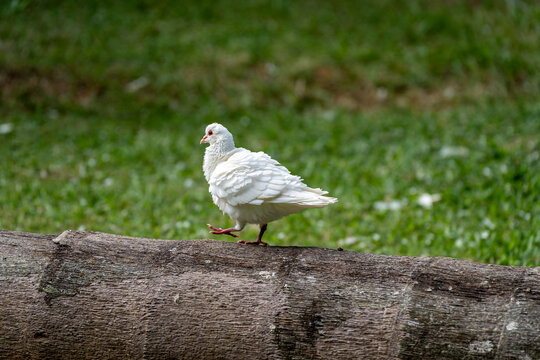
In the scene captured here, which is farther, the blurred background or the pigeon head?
the blurred background

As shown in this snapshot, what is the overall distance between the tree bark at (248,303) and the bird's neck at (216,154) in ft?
1.76

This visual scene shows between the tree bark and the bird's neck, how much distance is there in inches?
21.1

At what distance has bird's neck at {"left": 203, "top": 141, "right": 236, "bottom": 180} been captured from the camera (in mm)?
3311

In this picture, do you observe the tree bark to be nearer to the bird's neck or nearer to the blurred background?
the bird's neck

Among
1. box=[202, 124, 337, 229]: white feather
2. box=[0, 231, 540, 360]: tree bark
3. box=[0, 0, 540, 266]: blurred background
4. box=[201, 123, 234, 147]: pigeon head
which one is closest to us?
box=[0, 231, 540, 360]: tree bark

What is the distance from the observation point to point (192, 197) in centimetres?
619

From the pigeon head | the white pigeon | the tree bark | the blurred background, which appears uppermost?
the pigeon head

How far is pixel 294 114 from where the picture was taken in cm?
909

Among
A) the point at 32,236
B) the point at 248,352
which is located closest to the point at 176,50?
the point at 32,236

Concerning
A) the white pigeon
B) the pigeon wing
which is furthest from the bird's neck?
the pigeon wing

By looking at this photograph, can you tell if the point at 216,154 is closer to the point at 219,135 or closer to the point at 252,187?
the point at 219,135

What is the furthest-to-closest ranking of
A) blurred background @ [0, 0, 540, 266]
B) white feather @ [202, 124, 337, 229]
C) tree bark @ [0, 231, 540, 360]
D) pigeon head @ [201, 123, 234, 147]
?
1. blurred background @ [0, 0, 540, 266]
2. pigeon head @ [201, 123, 234, 147]
3. white feather @ [202, 124, 337, 229]
4. tree bark @ [0, 231, 540, 360]

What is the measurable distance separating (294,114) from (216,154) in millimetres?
5877

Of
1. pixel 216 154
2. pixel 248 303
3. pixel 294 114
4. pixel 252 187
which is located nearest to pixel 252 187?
pixel 252 187
